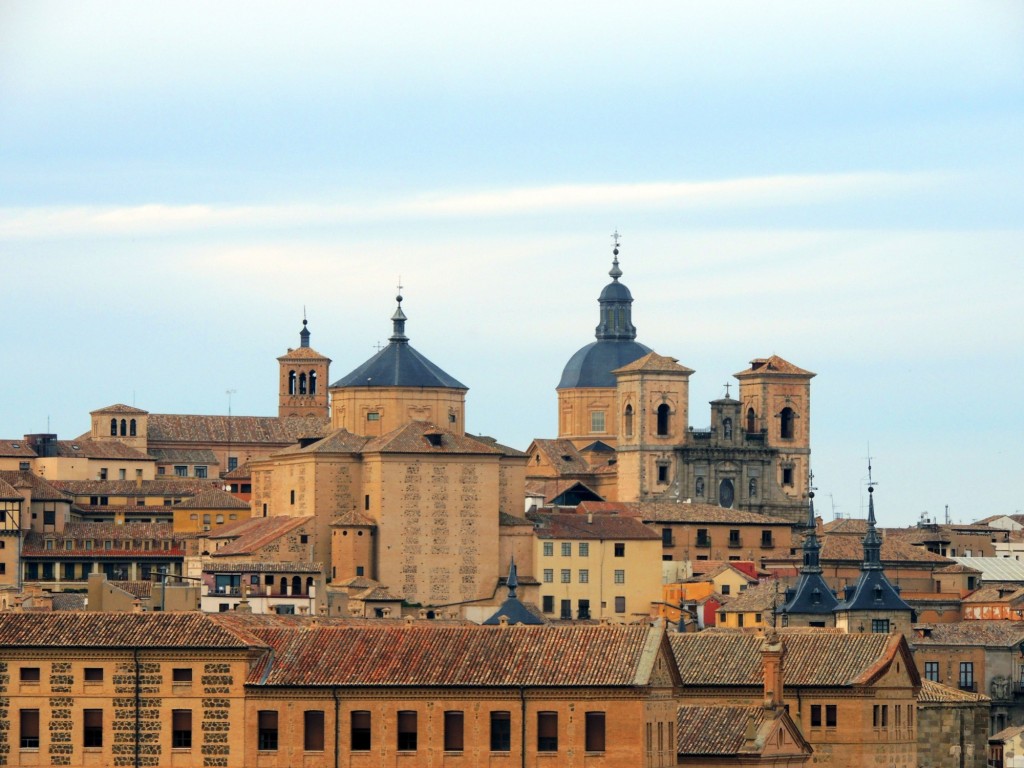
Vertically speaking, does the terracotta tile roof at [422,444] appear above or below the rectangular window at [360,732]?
above

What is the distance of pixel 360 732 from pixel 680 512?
98389 millimetres

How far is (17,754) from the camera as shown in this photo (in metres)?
82.8

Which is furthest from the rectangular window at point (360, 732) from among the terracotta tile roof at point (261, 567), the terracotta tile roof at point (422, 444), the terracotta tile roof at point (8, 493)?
the terracotta tile roof at point (8, 493)

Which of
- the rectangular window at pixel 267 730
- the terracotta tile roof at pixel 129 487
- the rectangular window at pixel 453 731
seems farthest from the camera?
the terracotta tile roof at pixel 129 487

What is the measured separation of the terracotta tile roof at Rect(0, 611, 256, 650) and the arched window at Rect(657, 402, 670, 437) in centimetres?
11333

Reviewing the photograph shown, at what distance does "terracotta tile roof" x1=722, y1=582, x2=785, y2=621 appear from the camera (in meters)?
144

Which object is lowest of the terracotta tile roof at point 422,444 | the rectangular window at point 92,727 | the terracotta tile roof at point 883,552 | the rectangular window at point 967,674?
the rectangular window at point 967,674

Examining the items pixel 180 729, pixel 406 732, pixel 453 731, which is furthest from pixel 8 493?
pixel 453 731

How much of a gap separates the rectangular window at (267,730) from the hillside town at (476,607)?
7 centimetres

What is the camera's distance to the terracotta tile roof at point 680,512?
17788 cm

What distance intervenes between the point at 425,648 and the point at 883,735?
50.9 ft

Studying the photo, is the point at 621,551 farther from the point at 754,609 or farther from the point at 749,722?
the point at 749,722

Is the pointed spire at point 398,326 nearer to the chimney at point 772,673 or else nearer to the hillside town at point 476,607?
the hillside town at point 476,607

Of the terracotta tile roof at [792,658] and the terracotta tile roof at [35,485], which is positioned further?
the terracotta tile roof at [35,485]
